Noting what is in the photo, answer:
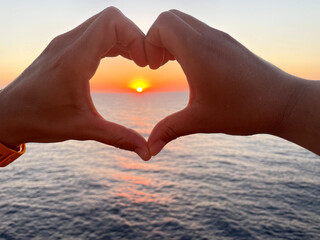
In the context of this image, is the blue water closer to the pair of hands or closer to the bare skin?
the pair of hands

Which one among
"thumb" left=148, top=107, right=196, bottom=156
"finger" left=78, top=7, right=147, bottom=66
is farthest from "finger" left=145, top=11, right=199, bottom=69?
"thumb" left=148, top=107, right=196, bottom=156

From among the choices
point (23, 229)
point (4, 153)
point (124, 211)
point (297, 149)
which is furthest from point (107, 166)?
point (4, 153)

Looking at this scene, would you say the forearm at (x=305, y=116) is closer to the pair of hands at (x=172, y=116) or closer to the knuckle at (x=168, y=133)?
the pair of hands at (x=172, y=116)

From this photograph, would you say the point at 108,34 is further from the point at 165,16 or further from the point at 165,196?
the point at 165,196

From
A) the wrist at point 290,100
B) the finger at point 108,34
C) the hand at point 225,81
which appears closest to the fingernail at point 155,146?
the hand at point 225,81

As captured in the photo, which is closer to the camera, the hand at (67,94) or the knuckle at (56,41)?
the hand at (67,94)

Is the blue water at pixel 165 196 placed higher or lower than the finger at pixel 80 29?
lower

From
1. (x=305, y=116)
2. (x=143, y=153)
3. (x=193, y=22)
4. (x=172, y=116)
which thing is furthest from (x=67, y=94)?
(x=305, y=116)
